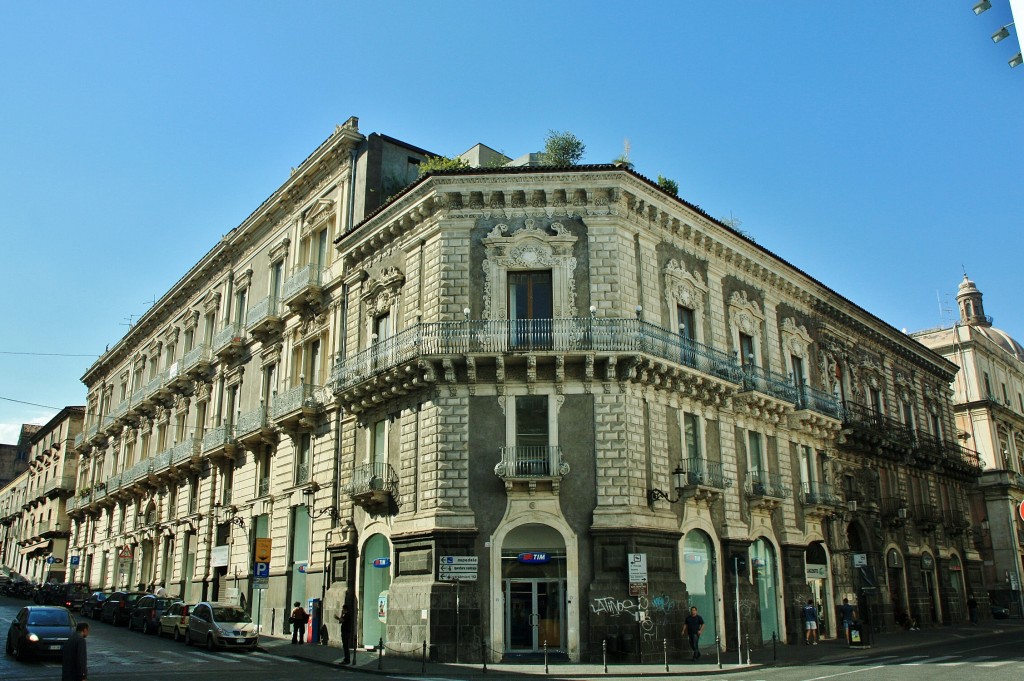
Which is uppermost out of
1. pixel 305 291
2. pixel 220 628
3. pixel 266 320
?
pixel 305 291

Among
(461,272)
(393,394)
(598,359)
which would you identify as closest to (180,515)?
(393,394)

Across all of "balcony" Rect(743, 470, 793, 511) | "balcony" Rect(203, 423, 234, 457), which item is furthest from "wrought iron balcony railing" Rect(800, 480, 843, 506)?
"balcony" Rect(203, 423, 234, 457)

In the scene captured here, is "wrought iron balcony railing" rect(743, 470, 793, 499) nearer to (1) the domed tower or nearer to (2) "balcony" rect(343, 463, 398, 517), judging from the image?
(2) "balcony" rect(343, 463, 398, 517)

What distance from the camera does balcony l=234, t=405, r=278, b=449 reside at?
3381cm

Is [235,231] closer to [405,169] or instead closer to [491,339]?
[405,169]

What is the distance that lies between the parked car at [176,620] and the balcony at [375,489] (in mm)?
6854

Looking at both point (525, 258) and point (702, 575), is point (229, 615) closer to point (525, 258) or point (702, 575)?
point (525, 258)

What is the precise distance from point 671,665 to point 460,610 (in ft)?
18.6

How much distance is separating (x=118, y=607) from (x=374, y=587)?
1573 centimetres

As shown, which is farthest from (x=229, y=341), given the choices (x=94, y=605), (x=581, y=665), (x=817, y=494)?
(x=817, y=494)

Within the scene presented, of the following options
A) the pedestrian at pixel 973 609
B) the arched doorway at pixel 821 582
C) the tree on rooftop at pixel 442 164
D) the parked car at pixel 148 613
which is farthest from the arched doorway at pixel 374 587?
the pedestrian at pixel 973 609

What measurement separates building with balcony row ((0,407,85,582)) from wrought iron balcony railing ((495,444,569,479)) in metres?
50.0

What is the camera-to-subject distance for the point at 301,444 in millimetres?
32531

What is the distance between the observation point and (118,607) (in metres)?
36.3
